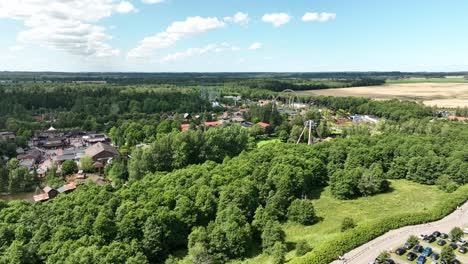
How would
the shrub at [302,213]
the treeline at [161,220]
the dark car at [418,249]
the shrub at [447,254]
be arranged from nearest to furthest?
the shrub at [447,254] < the dark car at [418,249] < the treeline at [161,220] < the shrub at [302,213]

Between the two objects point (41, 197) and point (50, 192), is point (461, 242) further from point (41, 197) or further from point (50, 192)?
point (41, 197)

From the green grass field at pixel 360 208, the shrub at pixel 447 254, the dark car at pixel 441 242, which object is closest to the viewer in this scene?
the shrub at pixel 447 254

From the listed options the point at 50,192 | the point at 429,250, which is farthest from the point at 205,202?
the point at 50,192

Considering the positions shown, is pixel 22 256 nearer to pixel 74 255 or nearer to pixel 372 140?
pixel 74 255

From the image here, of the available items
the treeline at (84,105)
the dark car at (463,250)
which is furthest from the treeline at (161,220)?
the treeline at (84,105)

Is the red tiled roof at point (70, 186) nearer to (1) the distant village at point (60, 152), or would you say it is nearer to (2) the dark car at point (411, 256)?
(1) the distant village at point (60, 152)

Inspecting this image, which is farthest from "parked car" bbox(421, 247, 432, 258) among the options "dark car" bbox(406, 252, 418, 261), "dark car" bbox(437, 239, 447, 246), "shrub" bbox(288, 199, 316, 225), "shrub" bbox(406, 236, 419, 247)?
"shrub" bbox(288, 199, 316, 225)
